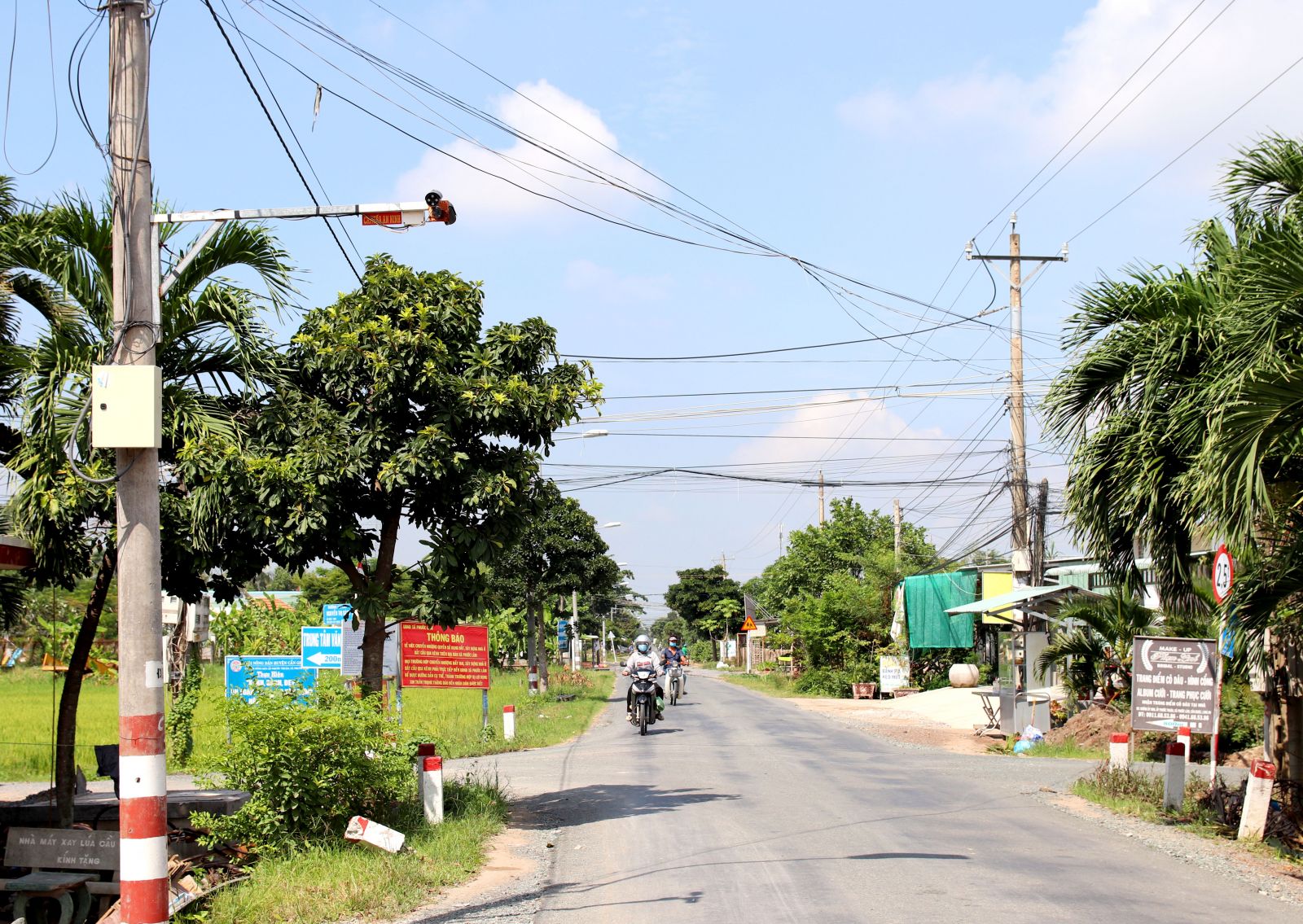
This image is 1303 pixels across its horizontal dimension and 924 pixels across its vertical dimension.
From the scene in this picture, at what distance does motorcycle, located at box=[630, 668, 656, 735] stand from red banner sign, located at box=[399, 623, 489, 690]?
165 inches

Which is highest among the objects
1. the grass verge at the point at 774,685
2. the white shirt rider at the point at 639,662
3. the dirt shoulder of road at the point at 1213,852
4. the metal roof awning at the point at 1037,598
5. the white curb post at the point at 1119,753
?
the metal roof awning at the point at 1037,598

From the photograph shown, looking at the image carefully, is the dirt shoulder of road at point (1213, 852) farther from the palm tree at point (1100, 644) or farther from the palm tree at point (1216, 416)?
the palm tree at point (1100, 644)

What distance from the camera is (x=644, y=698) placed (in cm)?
2281

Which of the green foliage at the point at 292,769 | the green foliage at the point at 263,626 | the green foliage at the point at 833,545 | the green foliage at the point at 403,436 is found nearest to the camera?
the green foliage at the point at 292,769

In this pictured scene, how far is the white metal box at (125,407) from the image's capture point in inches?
275

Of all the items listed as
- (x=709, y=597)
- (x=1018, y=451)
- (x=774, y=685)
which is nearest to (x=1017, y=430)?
(x=1018, y=451)

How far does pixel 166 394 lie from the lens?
1003 cm

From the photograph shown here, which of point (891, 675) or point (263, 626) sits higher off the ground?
point (263, 626)

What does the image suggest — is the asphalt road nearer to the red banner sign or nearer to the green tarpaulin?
the red banner sign

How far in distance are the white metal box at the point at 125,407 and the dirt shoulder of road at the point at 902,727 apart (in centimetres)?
1612

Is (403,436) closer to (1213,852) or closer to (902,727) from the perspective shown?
(1213,852)

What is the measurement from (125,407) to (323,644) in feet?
43.6

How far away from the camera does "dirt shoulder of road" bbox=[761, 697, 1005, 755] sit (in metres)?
21.5

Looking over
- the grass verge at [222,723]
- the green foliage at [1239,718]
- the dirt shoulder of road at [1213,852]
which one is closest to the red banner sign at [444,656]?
the grass verge at [222,723]
